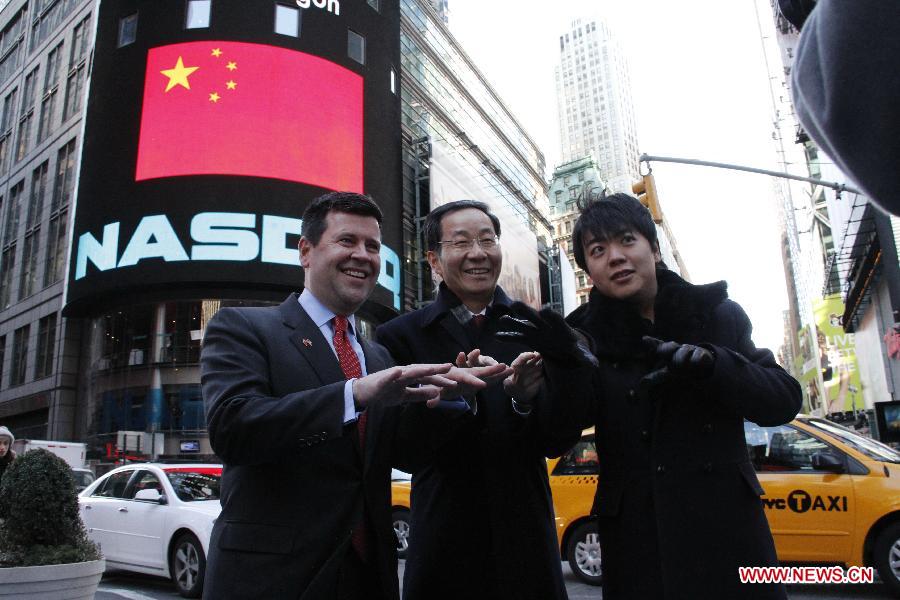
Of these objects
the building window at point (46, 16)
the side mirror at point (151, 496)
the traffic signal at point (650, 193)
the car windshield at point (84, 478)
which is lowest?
the side mirror at point (151, 496)

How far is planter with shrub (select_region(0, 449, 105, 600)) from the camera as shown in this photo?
13.6ft

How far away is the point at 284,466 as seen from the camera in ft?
6.75

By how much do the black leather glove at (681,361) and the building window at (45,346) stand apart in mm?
32232

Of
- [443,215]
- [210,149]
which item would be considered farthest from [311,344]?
[210,149]

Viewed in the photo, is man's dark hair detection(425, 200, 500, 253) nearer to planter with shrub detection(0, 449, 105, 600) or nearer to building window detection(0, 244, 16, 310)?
planter with shrub detection(0, 449, 105, 600)

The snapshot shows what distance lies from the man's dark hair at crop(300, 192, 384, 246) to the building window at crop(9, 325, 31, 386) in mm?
34643

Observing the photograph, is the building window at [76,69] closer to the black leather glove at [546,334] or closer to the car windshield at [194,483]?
the car windshield at [194,483]

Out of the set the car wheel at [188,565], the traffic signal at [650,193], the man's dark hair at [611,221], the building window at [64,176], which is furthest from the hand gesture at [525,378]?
the building window at [64,176]

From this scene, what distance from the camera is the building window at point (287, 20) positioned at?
24.9m

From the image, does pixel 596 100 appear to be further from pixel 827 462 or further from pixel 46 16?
pixel 827 462

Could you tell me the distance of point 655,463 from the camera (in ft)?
7.18

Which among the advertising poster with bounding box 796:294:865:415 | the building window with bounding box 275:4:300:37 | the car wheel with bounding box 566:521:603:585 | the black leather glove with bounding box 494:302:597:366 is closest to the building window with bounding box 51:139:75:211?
the building window with bounding box 275:4:300:37

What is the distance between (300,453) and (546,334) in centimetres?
87

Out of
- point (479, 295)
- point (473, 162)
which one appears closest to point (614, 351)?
point (479, 295)
